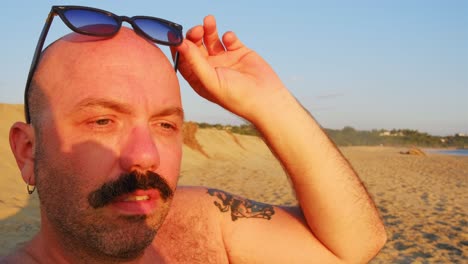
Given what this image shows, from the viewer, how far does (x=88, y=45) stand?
1.69 m

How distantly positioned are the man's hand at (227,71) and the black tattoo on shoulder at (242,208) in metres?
0.60

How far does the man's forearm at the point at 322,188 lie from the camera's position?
2014 mm

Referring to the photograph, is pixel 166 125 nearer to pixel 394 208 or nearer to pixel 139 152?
pixel 139 152

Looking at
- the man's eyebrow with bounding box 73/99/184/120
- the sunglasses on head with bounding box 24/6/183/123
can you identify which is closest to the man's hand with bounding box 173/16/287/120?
the sunglasses on head with bounding box 24/6/183/123

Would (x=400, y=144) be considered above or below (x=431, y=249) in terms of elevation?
below

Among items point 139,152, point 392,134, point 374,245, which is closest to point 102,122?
point 139,152

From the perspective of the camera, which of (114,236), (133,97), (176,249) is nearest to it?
(114,236)

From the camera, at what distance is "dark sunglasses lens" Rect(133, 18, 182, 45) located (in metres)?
1.83

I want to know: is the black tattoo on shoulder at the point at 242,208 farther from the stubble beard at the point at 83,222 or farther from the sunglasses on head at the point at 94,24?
the sunglasses on head at the point at 94,24

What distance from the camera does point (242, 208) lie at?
236 cm

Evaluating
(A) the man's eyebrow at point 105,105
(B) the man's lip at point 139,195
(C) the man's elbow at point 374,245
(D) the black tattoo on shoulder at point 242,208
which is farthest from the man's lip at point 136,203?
(C) the man's elbow at point 374,245

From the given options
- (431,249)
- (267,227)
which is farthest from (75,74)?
(431,249)

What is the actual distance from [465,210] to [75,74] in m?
9.61

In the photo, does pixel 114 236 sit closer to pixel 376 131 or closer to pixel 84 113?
pixel 84 113
